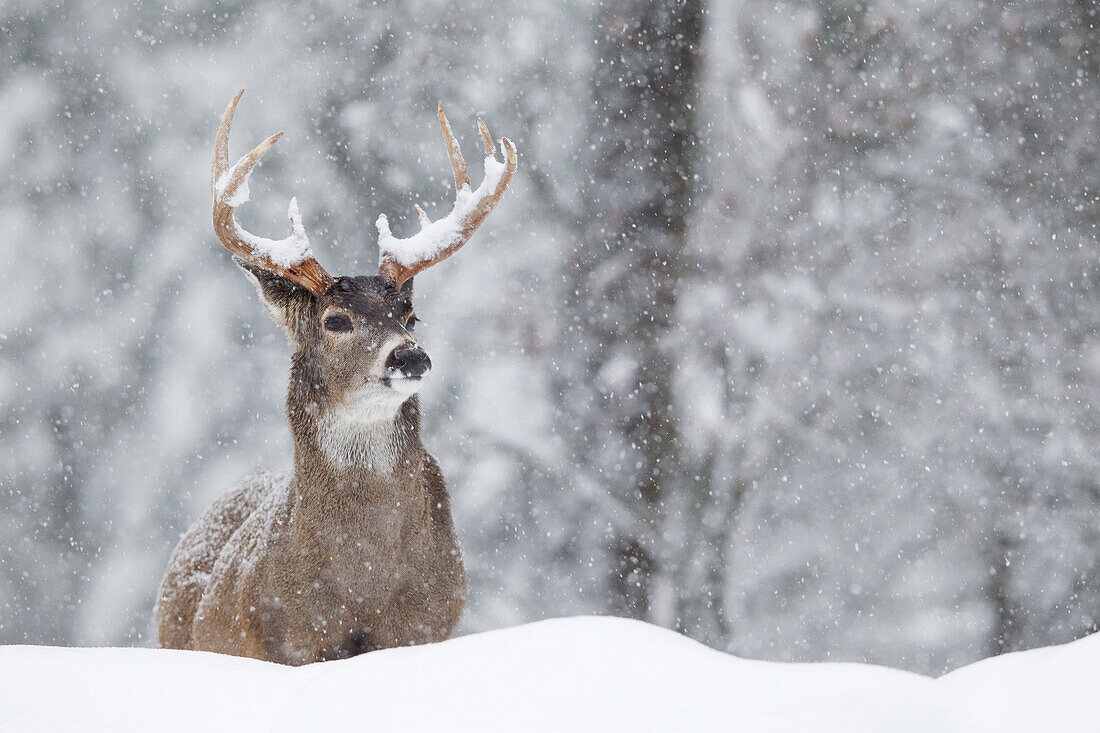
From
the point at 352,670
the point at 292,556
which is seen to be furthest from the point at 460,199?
the point at 352,670

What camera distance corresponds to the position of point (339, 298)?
535 centimetres

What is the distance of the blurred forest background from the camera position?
30.3 ft

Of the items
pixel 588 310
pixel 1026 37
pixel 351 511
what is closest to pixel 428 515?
pixel 351 511

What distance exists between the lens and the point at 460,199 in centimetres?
575

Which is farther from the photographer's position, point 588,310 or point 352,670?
point 588,310

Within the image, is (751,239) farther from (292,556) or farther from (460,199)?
(292,556)

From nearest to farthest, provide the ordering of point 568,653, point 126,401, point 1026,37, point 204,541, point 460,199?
point 568,653 → point 460,199 → point 204,541 → point 1026,37 → point 126,401

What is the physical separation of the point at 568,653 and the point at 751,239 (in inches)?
312

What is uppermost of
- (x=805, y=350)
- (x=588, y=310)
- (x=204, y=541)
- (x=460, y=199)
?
(x=460, y=199)

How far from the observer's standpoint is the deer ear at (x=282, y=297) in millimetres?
5469

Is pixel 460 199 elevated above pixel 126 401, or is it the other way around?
pixel 460 199

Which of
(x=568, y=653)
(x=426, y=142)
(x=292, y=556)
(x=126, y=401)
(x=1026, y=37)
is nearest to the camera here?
(x=568, y=653)

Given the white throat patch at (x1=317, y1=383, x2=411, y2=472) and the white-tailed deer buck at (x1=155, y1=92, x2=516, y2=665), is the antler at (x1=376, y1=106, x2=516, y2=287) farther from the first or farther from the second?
the white throat patch at (x1=317, y1=383, x2=411, y2=472)

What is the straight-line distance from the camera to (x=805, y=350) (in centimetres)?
988
